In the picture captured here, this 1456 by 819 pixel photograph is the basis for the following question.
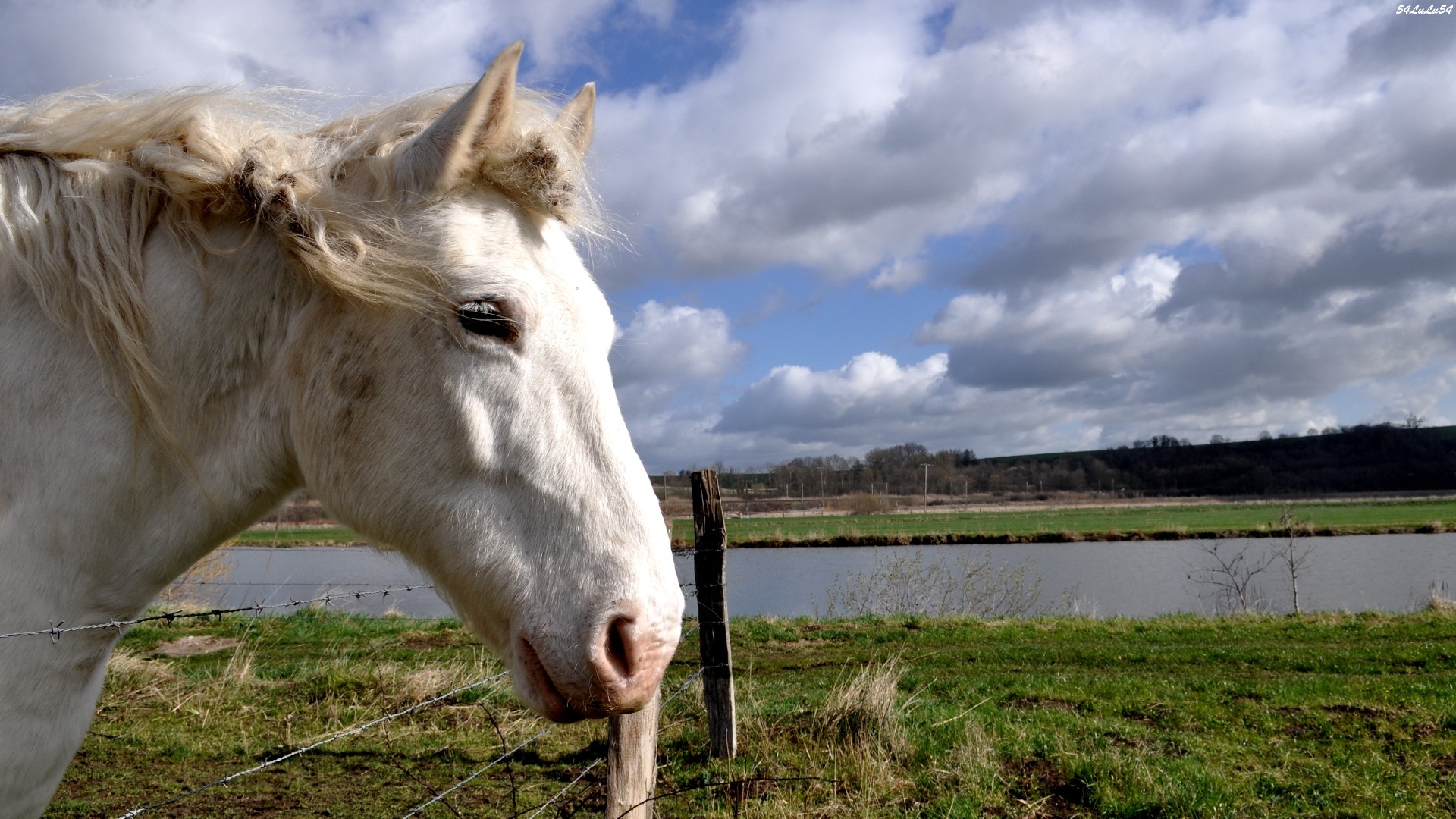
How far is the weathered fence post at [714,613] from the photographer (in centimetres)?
530

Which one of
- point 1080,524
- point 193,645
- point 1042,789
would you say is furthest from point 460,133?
point 1080,524

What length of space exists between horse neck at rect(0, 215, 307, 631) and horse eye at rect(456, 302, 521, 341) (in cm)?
32

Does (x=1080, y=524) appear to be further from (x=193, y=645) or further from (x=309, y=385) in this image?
(x=309, y=385)

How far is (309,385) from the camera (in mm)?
1483

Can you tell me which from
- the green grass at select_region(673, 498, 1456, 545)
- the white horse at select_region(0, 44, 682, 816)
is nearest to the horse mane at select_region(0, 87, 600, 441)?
the white horse at select_region(0, 44, 682, 816)

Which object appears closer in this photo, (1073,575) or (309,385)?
(309,385)

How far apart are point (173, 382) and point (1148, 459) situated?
12995 cm

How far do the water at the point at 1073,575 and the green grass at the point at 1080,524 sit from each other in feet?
6.47

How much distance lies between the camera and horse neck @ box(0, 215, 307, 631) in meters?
1.33

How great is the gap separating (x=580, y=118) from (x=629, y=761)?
7.89ft

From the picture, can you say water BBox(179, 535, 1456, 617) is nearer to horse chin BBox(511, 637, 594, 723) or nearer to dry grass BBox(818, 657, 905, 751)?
dry grass BBox(818, 657, 905, 751)

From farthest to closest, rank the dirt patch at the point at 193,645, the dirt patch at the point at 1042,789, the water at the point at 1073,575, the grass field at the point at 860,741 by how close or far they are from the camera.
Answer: the water at the point at 1073,575 → the dirt patch at the point at 193,645 → the grass field at the point at 860,741 → the dirt patch at the point at 1042,789

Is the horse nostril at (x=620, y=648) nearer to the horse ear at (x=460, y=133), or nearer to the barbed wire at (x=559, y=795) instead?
the horse ear at (x=460, y=133)

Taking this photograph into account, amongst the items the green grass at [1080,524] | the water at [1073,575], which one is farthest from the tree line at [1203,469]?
the water at [1073,575]
